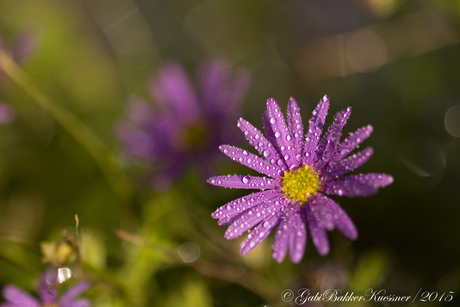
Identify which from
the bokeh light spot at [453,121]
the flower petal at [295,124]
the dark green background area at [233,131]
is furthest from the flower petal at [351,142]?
the bokeh light spot at [453,121]

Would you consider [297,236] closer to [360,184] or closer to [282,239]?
[282,239]

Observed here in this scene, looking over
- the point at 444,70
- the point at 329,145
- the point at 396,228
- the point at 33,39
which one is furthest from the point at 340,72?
the point at 33,39

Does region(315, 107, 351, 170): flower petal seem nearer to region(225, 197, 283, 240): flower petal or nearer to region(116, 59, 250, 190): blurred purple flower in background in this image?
region(225, 197, 283, 240): flower petal

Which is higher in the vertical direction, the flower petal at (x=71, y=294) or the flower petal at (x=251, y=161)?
the flower petal at (x=251, y=161)

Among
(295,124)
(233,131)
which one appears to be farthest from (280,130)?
(233,131)

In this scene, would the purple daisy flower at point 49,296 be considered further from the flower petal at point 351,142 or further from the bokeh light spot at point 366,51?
the bokeh light spot at point 366,51

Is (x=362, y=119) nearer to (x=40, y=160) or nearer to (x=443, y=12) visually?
(x=443, y=12)

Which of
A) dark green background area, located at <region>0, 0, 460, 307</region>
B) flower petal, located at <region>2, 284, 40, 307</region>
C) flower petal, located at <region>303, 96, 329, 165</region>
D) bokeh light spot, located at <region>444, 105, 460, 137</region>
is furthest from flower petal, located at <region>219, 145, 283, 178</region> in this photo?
bokeh light spot, located at <region>444, 105, 460, 137</region>
